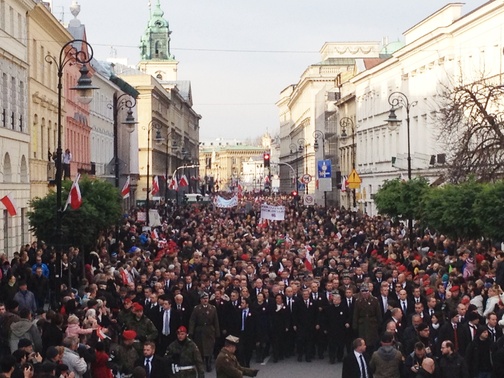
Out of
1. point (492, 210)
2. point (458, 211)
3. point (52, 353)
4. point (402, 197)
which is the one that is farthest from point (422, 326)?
point (402, 197)

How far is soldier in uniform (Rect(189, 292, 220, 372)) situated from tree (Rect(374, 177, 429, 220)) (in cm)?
2406

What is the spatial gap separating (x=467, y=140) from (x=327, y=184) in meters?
33.5

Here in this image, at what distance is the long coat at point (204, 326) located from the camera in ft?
66.8

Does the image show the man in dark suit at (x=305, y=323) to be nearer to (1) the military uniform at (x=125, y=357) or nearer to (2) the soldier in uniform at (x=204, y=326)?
(2) the soldier in uniform at (x=204, y=326)

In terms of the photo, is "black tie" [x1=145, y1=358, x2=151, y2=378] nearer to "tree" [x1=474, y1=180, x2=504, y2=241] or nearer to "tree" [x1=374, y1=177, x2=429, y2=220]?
"tree" [x1=474, y1=180, x2=504, y2=241]

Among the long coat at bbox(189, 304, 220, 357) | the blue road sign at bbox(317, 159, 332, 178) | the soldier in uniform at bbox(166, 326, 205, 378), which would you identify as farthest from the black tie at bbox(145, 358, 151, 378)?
the blue road sign at bbox(317, 159, 332, 178)

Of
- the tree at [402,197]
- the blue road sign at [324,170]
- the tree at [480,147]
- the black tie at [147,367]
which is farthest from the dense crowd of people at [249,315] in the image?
the blue road sign at [324,170]

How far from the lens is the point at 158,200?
9356 centimetres

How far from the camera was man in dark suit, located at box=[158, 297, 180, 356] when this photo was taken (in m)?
20.8

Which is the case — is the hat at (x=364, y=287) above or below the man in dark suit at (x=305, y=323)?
above

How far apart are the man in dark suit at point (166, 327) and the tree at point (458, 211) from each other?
13.9 m

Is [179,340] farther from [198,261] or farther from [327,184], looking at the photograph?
[327,184]

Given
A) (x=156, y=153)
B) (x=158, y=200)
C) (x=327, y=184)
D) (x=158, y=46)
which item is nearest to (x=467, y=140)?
(x=327, y=184)

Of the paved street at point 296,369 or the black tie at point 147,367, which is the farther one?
the paved street at point 296,369
